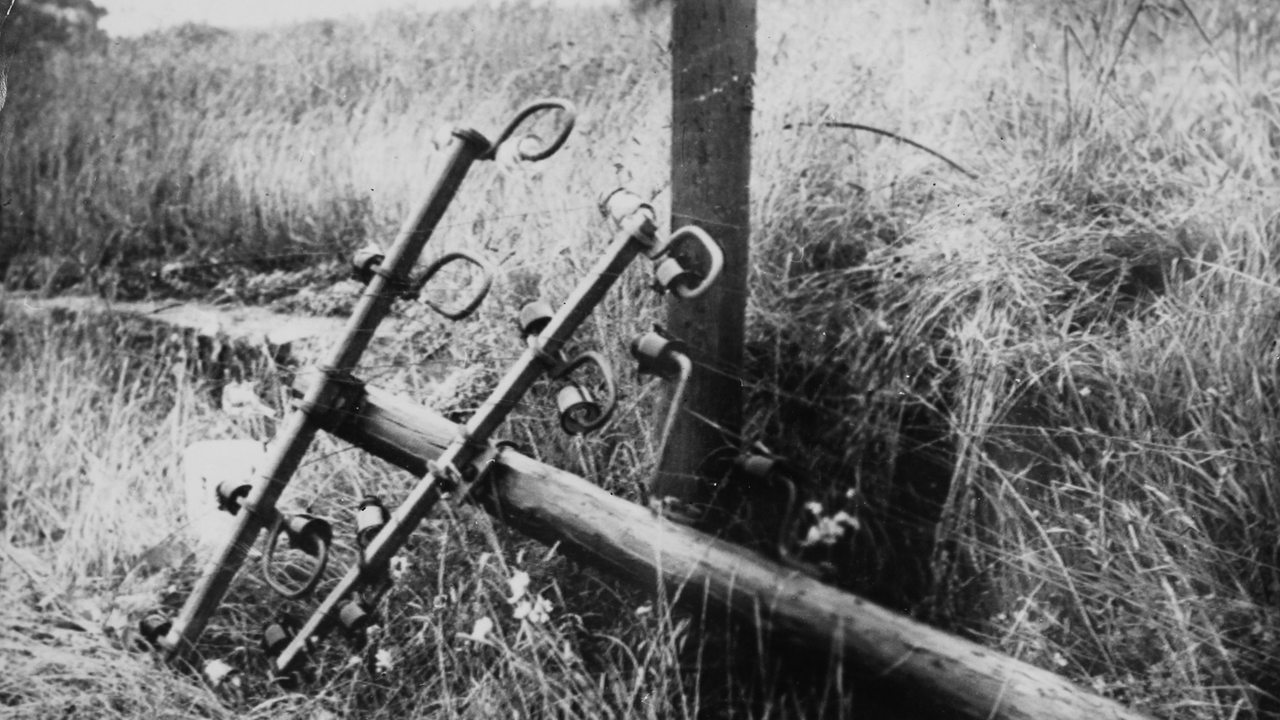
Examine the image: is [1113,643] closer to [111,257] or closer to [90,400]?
[90,400]

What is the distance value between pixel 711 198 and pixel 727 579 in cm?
86

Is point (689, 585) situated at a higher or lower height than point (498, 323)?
lower

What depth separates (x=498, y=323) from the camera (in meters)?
3.12

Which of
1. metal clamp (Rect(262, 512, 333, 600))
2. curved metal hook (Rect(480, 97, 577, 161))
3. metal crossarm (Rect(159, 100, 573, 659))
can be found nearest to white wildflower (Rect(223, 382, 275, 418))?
metal crossarm (Rect(159, 100, 573, 659))

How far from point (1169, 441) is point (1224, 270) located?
491 millimetres

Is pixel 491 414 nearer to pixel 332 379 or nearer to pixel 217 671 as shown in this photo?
pixel 332 379

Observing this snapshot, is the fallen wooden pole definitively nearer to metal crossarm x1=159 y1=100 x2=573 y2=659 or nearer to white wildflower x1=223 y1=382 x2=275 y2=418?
metal crossarm x1=159 y1=100 x2=573 y2=659

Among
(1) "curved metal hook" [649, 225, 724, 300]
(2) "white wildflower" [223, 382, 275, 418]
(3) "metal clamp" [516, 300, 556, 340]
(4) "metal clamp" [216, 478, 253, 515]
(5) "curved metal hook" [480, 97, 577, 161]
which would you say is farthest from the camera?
(2) "white wildflower" [223, 382, 275, 418]

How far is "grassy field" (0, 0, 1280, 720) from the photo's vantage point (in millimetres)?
2213

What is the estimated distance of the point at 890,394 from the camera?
8.55 feet

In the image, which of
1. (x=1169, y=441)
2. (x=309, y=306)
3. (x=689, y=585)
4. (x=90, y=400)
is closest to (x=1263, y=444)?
(x=1169, y=441)

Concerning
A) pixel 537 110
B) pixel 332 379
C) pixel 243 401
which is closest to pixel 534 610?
pixel 332 379

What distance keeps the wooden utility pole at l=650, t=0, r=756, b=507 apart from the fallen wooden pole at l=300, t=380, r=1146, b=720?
21cm

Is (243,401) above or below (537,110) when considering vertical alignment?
below
